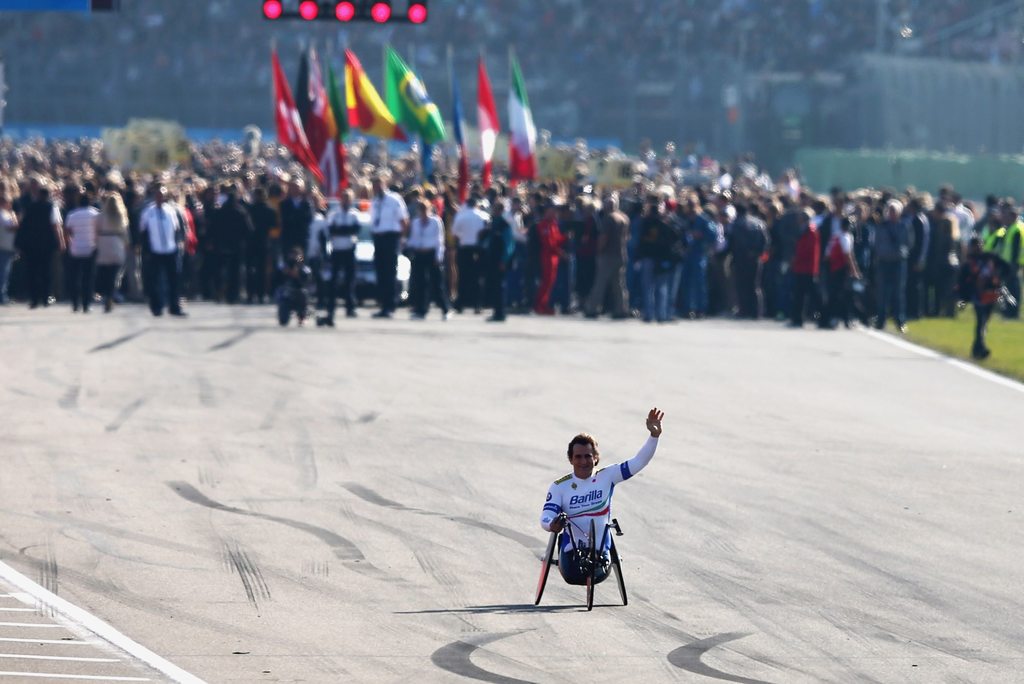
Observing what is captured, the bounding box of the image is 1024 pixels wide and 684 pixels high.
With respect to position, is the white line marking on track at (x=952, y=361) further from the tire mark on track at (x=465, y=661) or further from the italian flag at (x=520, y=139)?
the tire mark on track at (x=465, y=661)

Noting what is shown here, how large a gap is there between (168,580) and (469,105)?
174ft

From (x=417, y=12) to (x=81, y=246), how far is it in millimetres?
6659

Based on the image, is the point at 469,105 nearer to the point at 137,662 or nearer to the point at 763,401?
the point at 763,401

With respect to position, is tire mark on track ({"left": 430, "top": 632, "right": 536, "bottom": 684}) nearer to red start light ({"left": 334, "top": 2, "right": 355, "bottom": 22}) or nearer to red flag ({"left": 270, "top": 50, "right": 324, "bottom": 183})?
red start light ({"left": 334, "top": 2, "right": 355, "bottom": 22})

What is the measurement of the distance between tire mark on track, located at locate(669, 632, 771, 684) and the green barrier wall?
142 feet

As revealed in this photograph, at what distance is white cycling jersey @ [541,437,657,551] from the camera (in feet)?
29.3

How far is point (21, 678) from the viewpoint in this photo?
760 cm

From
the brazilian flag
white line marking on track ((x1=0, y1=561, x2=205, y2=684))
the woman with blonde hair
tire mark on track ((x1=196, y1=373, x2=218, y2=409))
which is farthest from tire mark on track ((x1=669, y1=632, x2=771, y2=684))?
the brazilian flag

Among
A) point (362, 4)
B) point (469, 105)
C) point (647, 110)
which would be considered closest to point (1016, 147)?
point (647, 110)

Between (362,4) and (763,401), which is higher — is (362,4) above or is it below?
above

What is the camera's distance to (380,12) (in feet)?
62.2

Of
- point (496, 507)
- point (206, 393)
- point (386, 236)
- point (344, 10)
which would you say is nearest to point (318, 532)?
point (496, 507)

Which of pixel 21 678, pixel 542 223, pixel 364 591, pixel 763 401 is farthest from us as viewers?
pixel 542 223

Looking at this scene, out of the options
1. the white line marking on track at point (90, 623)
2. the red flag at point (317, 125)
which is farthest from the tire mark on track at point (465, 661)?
the red flag at point (317, 125)
